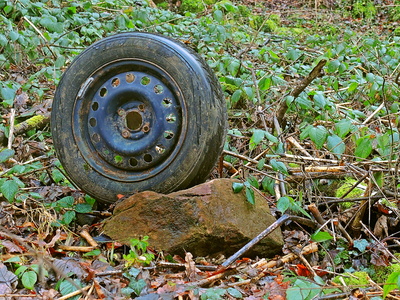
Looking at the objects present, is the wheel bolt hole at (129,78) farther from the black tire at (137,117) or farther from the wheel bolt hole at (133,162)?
the wheel bolt hole at (133,162)

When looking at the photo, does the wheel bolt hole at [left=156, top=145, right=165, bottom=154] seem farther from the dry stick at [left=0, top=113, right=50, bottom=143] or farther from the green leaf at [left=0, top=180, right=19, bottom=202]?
the dry stick at [left=0, top=113, right=50, bottom=143]

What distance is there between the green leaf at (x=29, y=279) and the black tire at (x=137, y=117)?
0.96m

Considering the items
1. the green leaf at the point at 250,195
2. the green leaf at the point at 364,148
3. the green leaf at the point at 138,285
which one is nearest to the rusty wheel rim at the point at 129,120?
the green leaf at the point at 250,195

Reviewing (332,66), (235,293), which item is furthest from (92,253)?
(332,66)

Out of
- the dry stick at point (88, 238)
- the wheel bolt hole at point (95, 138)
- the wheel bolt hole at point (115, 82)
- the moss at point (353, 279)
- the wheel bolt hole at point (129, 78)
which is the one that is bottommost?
the moss at point (353, 279)

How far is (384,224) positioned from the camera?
3.31 metres

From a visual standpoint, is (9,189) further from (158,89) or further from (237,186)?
(237,186)

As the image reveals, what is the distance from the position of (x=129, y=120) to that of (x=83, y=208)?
67cm

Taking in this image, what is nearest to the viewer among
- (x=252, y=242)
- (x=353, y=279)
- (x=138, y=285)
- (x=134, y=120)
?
(x=138, y=285)

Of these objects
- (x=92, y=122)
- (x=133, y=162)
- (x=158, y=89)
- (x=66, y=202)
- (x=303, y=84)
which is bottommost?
(x=66, y=202)

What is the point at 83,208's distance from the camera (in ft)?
11.1

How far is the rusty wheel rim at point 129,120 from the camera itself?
129 inches

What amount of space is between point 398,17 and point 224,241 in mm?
11485

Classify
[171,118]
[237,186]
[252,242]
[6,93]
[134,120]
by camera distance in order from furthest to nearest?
[6,93], [134,120], [171,118], [237,186], [252,242]
